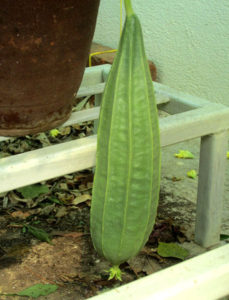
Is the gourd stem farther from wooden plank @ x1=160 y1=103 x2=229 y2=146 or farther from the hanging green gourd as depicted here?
wooden plank @ x1=160 y1=103 x2=229 y2=146

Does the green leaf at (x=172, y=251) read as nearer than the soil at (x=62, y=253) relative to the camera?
No

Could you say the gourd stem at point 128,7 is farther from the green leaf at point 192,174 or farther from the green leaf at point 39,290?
the green leaf at point 192,174

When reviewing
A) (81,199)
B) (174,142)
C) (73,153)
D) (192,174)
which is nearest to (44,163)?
(73,153)

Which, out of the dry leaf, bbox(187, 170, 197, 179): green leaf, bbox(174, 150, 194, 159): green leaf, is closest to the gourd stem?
the dry leaf

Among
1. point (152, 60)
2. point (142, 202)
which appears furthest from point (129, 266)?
point (152, 60)

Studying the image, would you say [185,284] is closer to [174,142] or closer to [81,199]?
[174,142]

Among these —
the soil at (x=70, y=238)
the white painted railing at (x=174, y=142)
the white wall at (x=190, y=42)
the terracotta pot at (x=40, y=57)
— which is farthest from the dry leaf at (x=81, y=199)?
the white wall at (x=190, y=42)
